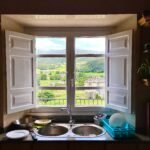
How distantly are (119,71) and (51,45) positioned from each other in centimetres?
100

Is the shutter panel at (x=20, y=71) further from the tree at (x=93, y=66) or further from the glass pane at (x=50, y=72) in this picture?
the tree at (x=93, y=66)

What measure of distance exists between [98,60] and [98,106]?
0.64 m

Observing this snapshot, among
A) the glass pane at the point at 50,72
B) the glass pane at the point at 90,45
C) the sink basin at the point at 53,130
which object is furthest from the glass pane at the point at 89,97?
the glass pane at the point at 90,45

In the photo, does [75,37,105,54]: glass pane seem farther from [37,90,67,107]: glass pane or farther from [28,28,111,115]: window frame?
[37,90,67,107]: glass pane

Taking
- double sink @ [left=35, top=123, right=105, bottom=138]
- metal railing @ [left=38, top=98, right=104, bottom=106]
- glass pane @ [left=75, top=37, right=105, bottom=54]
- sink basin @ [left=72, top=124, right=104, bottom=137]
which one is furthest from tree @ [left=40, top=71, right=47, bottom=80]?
sink basin @ [left=72, top=124, right=104, bottom=137]

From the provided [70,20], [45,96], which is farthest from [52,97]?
[70,20]

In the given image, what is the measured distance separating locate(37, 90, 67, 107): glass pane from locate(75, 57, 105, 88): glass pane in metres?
0.27

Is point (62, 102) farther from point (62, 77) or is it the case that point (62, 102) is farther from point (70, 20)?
point (70, 20)

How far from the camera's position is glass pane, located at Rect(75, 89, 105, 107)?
2.73 meters

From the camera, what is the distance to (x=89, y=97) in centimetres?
274

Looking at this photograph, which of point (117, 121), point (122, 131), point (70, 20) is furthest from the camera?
point (70, 20)
